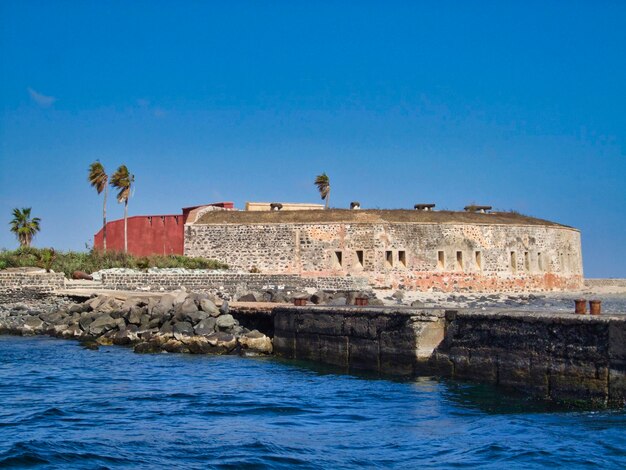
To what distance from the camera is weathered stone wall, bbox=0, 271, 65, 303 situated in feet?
76.6

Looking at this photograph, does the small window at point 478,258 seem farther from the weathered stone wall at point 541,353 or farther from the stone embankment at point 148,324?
the weathered stone wall at point 541,353

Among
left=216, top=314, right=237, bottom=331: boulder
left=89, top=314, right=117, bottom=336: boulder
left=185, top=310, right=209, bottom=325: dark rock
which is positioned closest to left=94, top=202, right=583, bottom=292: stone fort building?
left=89, top=314, right=117, bottom=336: boulder

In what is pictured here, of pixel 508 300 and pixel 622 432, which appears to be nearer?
pixel 622 432

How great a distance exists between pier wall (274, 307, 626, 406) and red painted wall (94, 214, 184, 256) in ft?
62.0

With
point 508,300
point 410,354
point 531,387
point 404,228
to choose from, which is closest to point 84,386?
point 410,354

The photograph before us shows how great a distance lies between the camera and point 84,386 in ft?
41.8

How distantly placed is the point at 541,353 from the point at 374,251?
21.6m

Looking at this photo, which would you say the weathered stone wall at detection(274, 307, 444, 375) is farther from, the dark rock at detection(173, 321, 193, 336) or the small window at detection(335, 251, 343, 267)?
the small window at detection(335, 251, 343, 267)

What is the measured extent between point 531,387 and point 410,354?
2.46 m

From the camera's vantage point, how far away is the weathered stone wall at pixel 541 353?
9.18 meters

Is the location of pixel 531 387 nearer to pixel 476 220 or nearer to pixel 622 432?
pixel 622 432

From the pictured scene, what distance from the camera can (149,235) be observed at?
34.6 meters

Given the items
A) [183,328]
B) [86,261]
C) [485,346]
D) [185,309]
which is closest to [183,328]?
[183,328]

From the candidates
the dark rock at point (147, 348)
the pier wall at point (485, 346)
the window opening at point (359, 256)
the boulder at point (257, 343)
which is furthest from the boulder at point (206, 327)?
the window opening at point (359, 256)
